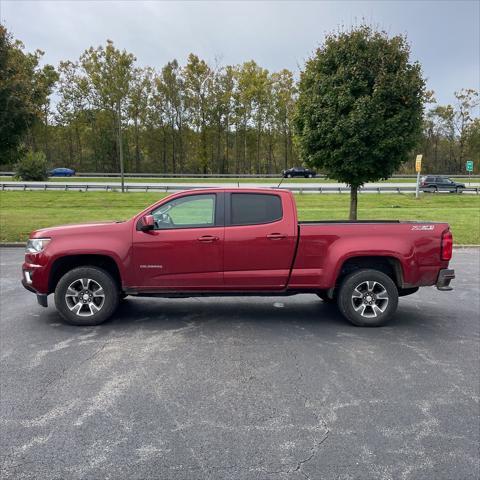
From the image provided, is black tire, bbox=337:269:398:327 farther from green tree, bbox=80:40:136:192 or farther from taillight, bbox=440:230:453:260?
green tree, bbox=80:40:136:192

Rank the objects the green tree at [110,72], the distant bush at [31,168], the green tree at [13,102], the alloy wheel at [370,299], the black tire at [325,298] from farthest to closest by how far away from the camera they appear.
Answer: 1. the green tree at [110,72]
2. the distant bush at [31,168]
3. the green tree at [13,102]
4. the black tire at [325,298]
5. the alloy wheel at [370,299]

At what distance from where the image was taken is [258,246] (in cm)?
596

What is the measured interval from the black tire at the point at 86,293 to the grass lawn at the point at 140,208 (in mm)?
9181

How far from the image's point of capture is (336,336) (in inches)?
224

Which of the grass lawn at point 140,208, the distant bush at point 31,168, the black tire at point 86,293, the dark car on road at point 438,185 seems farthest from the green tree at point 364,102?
the distant bush at point 31,168

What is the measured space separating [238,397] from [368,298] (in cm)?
275

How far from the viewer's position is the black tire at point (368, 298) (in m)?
6.03

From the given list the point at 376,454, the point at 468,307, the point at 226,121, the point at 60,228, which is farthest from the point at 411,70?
the point at 226,121

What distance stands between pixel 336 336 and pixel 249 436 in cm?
259

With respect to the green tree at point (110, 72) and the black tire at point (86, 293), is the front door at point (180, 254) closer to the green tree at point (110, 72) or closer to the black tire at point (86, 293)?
the black tire at point (86, 293)

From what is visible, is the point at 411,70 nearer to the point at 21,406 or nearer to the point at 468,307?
the point at 468,307

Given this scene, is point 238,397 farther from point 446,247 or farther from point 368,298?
point 446,247

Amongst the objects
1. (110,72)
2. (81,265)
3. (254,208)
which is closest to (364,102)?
(254,208)

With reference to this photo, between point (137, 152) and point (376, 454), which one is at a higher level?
point (137, 152)
